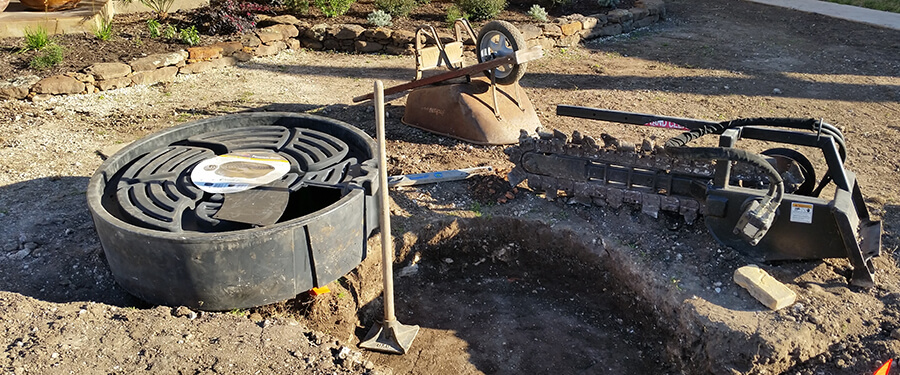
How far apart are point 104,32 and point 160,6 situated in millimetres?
1208

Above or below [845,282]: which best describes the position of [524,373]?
below

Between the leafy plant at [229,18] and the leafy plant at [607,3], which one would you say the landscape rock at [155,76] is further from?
the leafy plant at [607,3]

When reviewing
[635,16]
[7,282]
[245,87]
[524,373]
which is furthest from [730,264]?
[635,16]

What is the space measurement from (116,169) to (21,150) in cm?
252

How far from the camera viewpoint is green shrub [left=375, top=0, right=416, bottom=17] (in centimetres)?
1005

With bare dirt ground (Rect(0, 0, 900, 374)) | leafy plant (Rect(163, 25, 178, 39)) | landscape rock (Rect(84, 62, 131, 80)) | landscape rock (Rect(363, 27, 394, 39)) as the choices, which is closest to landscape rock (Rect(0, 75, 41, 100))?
bare dirt ground (Rect(0, 0, 900, 374))

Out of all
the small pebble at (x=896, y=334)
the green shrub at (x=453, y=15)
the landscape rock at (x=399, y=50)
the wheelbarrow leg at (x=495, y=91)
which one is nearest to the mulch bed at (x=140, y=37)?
the green shrub at (x=453, y=15)

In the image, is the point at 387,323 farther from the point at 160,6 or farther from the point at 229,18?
the point at 160,6

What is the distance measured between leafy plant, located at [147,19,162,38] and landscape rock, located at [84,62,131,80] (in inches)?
42.0

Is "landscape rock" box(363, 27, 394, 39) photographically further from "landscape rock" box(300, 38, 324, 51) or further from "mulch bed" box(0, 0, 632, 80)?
"landscape rock" box(300, 38, 324, 51)

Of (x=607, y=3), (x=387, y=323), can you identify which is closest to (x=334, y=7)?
(x=607, y=3)

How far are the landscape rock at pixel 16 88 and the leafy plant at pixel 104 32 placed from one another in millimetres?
1439

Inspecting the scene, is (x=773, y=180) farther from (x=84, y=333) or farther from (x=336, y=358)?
(x=84, y=333)

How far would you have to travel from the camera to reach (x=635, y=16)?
422 inches
